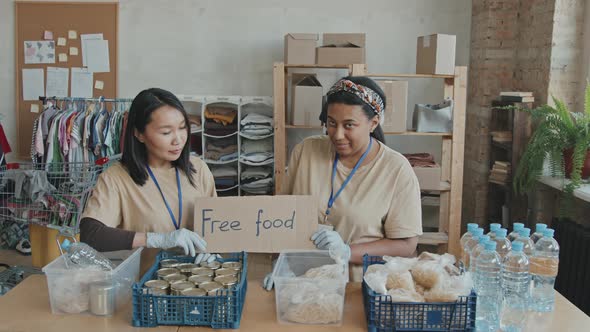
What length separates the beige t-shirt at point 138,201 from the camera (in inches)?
82.4

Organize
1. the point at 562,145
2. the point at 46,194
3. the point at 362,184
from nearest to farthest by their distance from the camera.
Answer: the point at 362,184 < the point at 562,145 < the point at 46,194

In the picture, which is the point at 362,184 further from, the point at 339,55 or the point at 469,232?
the point at 339,55

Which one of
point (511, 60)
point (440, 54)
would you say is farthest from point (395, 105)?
point (511, 60)

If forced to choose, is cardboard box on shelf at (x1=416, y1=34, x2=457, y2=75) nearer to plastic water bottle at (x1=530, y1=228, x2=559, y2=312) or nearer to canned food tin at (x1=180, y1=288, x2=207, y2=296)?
plastic water bottle at (x1=530, y1=228, x2=559, y2=312)

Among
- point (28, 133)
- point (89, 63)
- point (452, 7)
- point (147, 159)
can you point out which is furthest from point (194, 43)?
point (147, 159)

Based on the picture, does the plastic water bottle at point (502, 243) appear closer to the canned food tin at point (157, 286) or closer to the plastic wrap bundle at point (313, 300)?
the plastic wrap bundle at point (313, 300)

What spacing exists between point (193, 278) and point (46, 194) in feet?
8.77

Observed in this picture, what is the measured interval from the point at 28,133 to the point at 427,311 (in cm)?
456

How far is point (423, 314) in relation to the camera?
1.53m

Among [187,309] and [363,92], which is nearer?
[187,309]

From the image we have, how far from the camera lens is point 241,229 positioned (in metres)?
1.88

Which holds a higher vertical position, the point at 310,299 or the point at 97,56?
the point at 97,56

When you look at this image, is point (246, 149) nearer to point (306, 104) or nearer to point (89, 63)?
point (306, 104)

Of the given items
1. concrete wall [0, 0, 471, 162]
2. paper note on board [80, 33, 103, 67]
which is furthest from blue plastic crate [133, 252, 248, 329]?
paper note on board [80, 33, 103, 67]
